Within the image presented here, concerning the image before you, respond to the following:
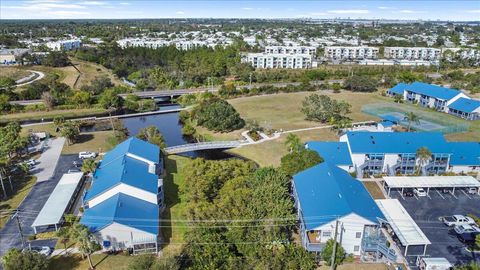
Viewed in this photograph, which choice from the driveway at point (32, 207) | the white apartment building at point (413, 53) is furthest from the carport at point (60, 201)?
the white apartment building at point (413, 53)

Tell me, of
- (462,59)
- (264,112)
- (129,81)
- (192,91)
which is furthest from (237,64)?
(462,59)

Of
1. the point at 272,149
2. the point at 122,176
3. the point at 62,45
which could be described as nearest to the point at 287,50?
the point at 62,45

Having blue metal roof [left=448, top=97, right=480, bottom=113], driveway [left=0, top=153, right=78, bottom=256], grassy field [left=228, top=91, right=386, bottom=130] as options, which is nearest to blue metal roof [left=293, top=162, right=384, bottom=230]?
driveway [left=0, top=153, right=78, bottom=256]

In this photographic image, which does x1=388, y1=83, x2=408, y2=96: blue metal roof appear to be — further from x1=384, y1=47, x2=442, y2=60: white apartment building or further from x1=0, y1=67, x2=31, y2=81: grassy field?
x1=0, y1=67, x2=31, y2=81: grassy field

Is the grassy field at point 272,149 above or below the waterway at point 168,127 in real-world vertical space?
above

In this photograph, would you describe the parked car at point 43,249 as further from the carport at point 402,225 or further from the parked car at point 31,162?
the carport at point 402,225

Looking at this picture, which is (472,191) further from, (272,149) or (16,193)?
(16,193)
